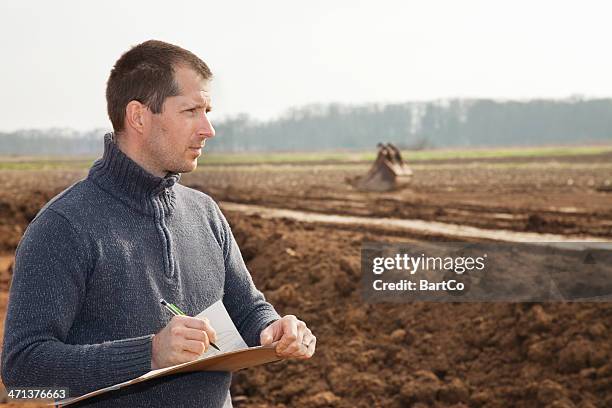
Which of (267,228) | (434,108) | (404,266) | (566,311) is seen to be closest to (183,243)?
(566,311)

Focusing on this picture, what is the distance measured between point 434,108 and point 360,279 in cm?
2998

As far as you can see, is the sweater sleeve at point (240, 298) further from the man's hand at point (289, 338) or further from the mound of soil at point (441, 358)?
the mound of soil at point (441, 358)

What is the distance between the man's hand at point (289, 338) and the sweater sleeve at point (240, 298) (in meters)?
0.12

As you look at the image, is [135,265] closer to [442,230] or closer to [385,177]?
[442,230]

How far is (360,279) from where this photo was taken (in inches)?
266

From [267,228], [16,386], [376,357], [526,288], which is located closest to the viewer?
[16,386]

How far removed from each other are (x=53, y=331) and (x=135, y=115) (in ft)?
1.59

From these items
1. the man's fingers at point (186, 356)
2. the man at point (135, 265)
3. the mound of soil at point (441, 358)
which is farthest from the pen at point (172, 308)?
the mound of soil at point (441, 358)

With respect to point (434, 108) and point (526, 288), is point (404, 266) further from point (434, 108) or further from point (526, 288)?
point (434, 108)

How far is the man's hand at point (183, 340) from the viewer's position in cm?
147

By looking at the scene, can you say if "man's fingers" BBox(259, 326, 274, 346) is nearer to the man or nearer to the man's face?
the man

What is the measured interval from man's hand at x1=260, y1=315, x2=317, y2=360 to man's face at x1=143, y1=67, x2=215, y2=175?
396 mm

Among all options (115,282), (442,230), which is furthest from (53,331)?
(442,230)

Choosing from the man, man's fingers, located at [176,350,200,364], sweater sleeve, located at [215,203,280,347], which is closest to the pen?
the man
